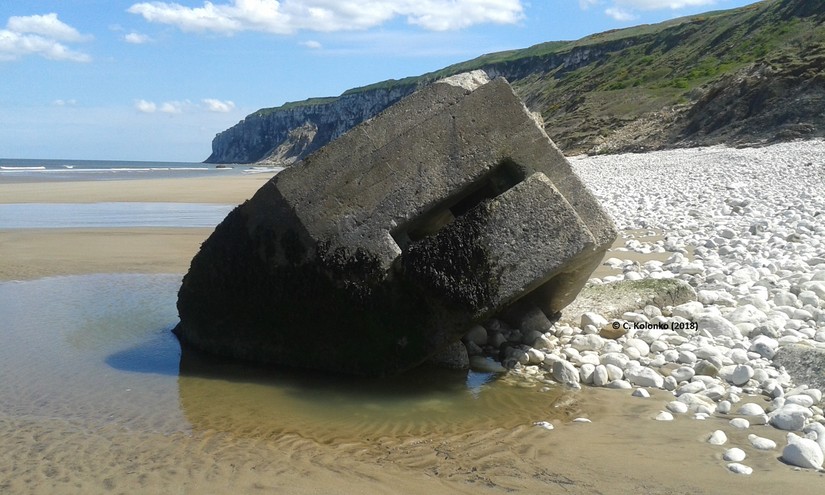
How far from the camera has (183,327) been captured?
655cm

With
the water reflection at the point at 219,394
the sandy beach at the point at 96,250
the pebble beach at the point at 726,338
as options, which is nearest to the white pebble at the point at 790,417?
the pebble beach at the point at 726,338

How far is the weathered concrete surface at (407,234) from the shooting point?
530cm

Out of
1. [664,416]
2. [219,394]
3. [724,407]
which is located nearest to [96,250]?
[219,394]

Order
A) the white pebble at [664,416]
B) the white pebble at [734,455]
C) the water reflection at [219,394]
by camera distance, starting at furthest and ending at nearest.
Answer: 1. the water reflection at [219,394]
2. the white pebble at [664,416]
3. the white pebble at [734,455]

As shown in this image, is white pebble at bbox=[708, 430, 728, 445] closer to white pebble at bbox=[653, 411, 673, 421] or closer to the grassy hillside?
white pebble at bbox=[653, 411, 673, 421]

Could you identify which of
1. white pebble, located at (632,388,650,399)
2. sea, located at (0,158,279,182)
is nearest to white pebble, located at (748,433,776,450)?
white pebble, located at (632,388,650,399)

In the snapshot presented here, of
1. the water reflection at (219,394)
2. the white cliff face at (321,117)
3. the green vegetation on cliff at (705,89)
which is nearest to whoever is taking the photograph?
the water reflection at (219,394)

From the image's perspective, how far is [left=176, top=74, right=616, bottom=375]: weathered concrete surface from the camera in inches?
209

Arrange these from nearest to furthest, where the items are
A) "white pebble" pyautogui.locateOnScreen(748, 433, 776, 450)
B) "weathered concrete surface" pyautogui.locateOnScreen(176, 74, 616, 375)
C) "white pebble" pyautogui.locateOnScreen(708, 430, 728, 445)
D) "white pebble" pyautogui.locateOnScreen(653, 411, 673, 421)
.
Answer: "white pebble" pyautogui.locateOnScreen(748, 433, 776, 450), "white pebble" pyautogui.locateOnScreen(708, 430, 728, 445), "white pebble" pyautogui.locateOnScreen(653, 411, 673, 421), "weathered concrete surface" pyautogui.locateOnScreen(176, 74, 616, 375)

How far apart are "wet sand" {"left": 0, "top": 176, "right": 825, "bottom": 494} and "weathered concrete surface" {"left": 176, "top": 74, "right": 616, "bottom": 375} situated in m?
0.85

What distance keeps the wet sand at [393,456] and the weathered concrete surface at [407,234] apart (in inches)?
33.6

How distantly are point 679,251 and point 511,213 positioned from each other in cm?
549

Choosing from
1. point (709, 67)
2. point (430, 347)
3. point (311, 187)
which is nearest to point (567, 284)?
point (430, 347)

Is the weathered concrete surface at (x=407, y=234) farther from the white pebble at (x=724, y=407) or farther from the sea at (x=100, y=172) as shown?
the sea at (x=100, y=172)
